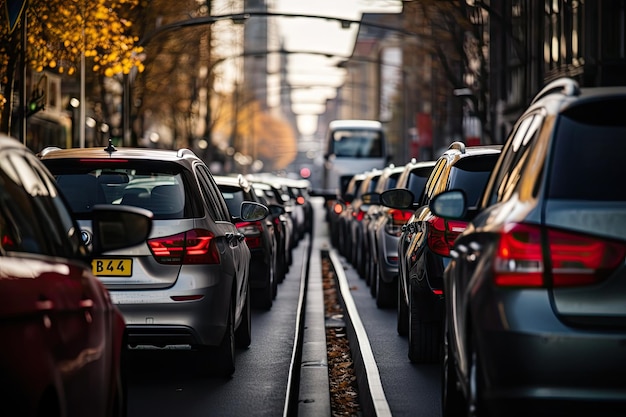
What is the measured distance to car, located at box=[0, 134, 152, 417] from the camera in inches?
191

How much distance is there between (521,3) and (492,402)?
46.1m

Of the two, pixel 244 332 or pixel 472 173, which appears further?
pixel 244 332

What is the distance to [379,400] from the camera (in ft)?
32.4

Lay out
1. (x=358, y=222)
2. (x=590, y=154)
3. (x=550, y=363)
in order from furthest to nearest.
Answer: (x=358, y=222) → (x=590, y=154) → (x=550, y=363)

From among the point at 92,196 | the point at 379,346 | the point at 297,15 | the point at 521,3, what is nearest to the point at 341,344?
the point at 379,346

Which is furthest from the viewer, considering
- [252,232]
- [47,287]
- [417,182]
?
[252,232]

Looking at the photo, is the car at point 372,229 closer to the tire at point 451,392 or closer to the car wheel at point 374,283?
the car wheel at point 374,283

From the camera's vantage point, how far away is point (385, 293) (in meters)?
18.8

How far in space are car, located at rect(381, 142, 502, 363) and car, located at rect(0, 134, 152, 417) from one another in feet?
15.2

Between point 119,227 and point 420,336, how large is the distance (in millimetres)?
6100

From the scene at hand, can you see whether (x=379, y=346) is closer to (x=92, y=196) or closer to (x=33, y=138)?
(x=92, y=196)

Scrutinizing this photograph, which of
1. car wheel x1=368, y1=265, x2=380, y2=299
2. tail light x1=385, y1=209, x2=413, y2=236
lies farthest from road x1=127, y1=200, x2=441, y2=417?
car wheel x1=368, y1=265, x2=380, y2=299

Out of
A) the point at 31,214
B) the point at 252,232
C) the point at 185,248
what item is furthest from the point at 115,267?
the point at 252,232

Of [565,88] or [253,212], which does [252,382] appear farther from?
[565,88]
